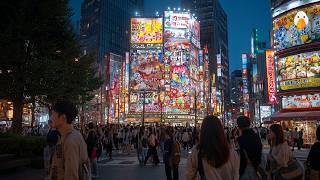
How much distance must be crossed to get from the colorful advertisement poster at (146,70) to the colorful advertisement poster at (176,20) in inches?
216

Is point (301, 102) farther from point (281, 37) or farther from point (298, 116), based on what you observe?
point (281, 37)

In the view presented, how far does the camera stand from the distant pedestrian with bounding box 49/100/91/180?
3.63m

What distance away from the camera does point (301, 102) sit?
3372 cm

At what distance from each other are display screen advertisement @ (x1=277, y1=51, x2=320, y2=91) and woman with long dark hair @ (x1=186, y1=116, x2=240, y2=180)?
1218 inches

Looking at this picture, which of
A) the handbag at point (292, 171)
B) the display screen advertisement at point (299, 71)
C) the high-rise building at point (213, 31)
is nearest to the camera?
the handbag at point (292, 171)

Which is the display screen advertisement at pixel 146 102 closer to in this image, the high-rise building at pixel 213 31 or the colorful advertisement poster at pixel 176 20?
the colorful advertisement poster at pixel 176 20

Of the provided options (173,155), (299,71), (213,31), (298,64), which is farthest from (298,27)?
(213,31)

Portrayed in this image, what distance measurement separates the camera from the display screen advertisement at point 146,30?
68.2m

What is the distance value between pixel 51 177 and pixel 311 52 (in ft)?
106

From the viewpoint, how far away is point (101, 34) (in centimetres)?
13288

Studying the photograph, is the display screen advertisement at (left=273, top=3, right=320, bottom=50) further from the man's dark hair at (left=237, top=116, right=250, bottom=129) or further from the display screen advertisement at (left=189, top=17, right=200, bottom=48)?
the display screen advertisement at (left=189, top=17, right=200, bottom=48)

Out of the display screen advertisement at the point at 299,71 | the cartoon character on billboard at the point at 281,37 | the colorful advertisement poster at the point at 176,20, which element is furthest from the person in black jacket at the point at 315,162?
the colorful advertisement poster at the point at 176,20

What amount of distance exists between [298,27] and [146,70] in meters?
38.2

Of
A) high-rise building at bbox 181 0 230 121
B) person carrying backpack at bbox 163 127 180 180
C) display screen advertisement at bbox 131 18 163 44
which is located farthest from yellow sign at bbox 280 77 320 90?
high-rise building at bbox 181 0 230 121
